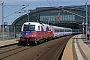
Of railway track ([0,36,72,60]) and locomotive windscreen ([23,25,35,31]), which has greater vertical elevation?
locomotive windscreen ([23,25,35,31])

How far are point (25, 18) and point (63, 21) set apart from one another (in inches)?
868

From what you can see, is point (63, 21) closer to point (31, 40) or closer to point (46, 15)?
point (46, 15)

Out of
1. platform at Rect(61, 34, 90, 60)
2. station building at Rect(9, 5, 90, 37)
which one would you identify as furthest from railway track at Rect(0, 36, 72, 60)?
station building at Rect(9, 5, 90, 37)

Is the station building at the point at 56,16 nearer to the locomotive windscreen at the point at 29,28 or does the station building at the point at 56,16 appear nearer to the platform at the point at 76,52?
the locomotive windscreen at the point at 29,28

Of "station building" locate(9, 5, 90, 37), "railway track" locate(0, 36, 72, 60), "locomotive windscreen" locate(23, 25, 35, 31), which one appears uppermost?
"station building" locate(9, 5, 90, 37)

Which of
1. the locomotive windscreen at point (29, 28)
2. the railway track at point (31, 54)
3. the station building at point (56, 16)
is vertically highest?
the station building at point (56, 16)

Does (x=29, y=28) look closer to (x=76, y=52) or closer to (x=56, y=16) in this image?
(x=76, y=52)

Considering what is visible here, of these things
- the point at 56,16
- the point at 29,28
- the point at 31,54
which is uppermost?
the point at 56,16

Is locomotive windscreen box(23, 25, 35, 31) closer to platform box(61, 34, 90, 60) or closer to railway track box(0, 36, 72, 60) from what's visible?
platform box(61, 34, 90, 60)

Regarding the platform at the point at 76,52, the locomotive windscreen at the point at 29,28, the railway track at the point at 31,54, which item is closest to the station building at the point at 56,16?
the locomotive windscreen at the point at 29,28

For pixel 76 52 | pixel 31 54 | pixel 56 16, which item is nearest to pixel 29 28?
pixel 76 52

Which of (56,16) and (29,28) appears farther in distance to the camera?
Result: (56,16)

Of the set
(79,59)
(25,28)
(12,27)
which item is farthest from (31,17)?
(79,59)

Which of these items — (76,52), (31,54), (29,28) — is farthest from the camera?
(29,28)
